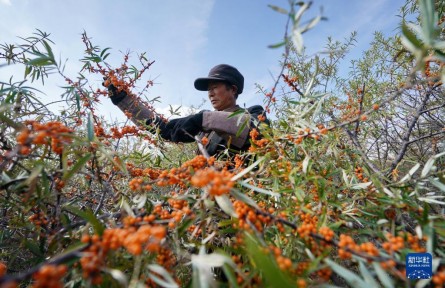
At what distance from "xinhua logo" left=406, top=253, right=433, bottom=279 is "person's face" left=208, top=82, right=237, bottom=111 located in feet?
8.35

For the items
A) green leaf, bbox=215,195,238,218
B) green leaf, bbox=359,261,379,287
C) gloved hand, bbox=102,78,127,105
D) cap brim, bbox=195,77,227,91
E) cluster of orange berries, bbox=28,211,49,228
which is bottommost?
cluster of orange berries, bbox=28,211,49,228

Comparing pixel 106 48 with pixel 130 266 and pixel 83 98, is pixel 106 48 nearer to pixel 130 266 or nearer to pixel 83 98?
pixel 83 98

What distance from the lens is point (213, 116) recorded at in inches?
92.4

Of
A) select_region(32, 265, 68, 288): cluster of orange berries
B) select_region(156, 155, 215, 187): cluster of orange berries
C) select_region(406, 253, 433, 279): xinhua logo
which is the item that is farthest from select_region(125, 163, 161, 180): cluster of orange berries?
select_region(406, 253, 433, 279): xinhua logo

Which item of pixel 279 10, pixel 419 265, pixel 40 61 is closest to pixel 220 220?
pixel 419 265

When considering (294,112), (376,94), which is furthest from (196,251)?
(376,94)

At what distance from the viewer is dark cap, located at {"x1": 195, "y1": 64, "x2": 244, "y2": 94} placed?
299cm

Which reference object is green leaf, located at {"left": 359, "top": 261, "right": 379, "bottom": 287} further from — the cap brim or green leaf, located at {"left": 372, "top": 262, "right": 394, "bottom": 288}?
the cap brim

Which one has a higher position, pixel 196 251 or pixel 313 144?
pixel 313 144

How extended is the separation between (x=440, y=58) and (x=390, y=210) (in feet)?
1.96

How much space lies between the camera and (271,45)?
756mm

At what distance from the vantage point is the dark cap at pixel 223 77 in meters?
2.99

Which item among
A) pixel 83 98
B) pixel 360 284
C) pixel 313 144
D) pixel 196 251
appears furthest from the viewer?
pixel 83 98

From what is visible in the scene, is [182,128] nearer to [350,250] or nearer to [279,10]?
[279,10]
